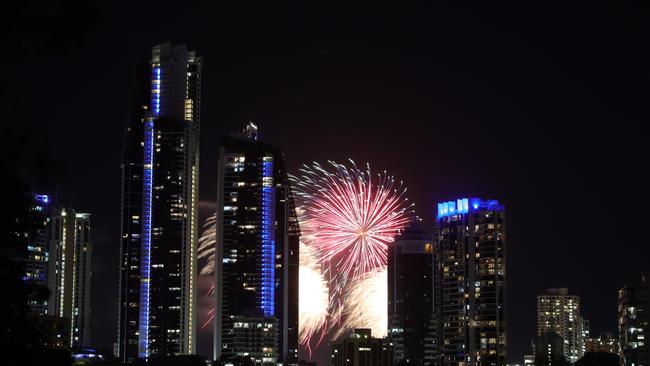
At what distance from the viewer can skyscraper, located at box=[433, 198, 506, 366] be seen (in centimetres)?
16300

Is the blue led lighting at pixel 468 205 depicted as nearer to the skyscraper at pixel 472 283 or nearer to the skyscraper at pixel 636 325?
the skyscraper at pixel 472 283

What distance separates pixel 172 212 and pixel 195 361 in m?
56.4

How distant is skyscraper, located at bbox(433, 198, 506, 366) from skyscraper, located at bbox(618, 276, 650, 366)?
1697 cm

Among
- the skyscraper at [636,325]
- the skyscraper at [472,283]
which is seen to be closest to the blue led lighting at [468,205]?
the skyscraper at [472,283]

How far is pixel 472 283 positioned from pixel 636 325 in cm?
2206

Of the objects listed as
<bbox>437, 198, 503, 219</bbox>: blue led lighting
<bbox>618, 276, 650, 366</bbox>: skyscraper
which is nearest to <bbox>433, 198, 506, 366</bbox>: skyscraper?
<bbox>437, 198, 503, 219</bbox>: blue led lighting

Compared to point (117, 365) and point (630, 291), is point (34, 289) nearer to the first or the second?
point (117, 365)

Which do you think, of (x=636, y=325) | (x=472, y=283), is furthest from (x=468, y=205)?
(x=636, y=325)

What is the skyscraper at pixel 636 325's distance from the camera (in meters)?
160

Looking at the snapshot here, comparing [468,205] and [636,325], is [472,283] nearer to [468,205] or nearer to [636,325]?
[468,205]

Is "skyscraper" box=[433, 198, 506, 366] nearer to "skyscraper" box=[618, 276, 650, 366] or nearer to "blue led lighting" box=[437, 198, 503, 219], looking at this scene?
"blue led lighting" box=[437, 198, 503, 219]

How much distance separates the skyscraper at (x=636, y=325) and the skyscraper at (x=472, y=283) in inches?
668

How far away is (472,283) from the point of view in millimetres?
167500

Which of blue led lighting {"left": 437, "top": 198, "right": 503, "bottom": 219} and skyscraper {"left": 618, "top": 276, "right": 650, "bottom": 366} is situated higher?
blue led lighting {"left": 437, "top": 198, "right": 503, "bottom": 219}
